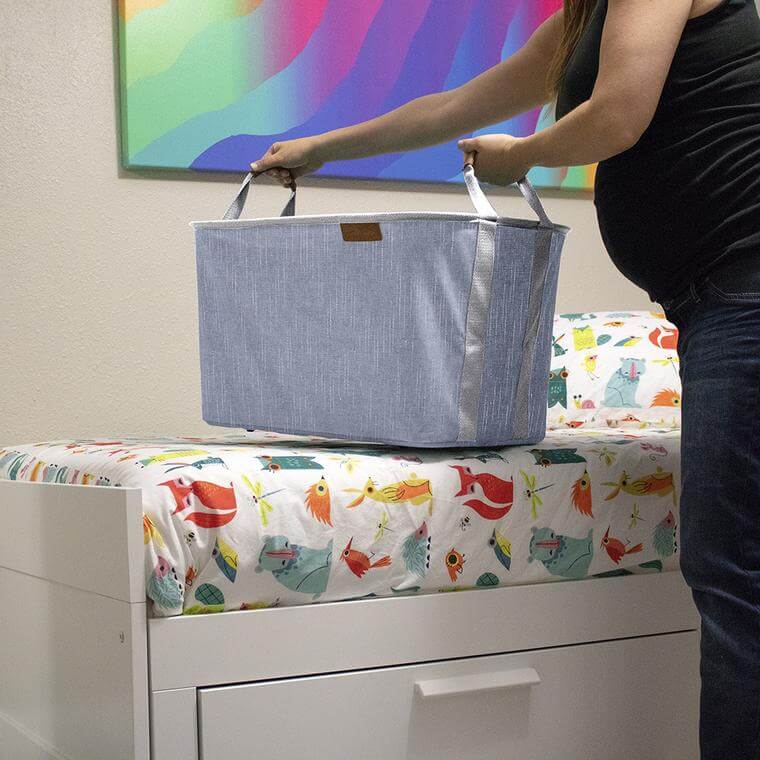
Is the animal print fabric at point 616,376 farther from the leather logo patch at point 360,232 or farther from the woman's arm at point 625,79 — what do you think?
the woman's arm at point 625,79

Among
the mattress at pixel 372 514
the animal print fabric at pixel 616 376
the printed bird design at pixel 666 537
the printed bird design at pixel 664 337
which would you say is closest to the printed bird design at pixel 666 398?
the animal print fabric at pixel 616 376

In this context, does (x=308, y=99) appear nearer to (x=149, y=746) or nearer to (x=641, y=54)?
(x=641, y=54)

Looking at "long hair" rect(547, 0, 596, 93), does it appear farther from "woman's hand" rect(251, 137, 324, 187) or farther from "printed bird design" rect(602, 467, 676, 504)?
"printed bird design" rect(602, 467, 676, 504)

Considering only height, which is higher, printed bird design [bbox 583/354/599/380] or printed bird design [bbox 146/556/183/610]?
printed bird design [bbox 583/354/599/380]

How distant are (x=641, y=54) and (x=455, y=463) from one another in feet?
1.90

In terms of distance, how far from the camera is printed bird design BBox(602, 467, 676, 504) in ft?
5.04

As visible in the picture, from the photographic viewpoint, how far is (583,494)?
1.51 m

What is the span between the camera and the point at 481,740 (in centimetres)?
143

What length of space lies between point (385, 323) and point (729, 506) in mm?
505

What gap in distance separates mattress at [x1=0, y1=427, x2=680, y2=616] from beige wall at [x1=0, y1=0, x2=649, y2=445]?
621 millimetres

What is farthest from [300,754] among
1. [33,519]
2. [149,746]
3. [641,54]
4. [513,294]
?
[641,54]

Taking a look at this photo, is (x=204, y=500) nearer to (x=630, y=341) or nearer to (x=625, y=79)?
(x=625, y=79)

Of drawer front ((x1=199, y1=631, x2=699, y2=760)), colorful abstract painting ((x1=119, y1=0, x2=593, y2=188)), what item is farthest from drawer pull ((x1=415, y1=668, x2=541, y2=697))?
colorful abstract painting ((x1=119, y1=0, x2=593, y2=188))

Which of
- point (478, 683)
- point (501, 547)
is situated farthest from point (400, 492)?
point (478, 683)
